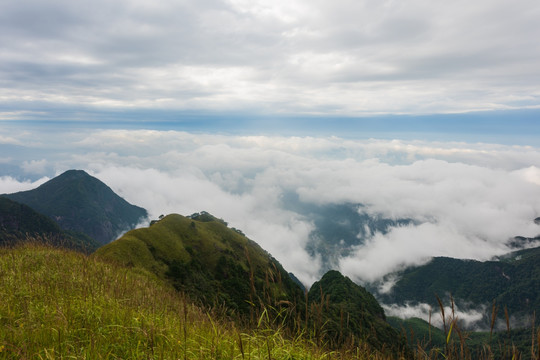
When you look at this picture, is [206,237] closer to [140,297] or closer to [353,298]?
[353,298]

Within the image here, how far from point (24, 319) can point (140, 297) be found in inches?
109

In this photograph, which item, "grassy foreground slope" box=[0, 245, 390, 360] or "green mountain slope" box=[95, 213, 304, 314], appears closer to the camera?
"grassy foreground slope" box=[0, 245, 390, 360]

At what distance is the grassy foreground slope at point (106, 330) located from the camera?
15.2ft

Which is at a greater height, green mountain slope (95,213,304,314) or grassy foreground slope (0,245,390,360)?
grassy foreground slope (0,245,390,360)

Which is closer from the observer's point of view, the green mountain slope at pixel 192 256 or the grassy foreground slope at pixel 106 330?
the grassy foreground slope at pixel 106 330

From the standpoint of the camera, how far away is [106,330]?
5375mm

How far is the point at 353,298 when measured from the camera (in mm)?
131375

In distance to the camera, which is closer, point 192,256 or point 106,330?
point 106,330

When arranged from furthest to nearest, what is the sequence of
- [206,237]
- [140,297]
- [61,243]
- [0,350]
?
[206,237] → [61,243] → [140,297] → [0,350]

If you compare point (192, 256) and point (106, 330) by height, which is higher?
point (106, 330)

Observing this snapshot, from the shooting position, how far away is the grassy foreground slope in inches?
182

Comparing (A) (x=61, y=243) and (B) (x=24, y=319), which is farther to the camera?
(A) (x=61, y=243)

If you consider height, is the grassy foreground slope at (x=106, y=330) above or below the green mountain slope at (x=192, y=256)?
above

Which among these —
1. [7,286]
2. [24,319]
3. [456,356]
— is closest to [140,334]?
[24,319]
